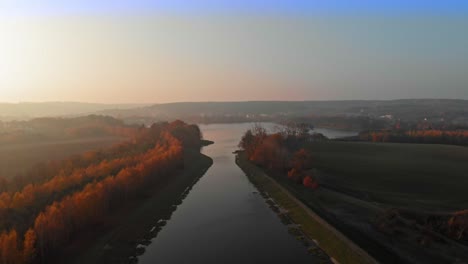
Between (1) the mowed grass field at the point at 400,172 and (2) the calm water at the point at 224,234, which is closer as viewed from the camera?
(2) the calm water at the point at 224,234

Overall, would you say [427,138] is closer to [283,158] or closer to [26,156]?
[283,158]

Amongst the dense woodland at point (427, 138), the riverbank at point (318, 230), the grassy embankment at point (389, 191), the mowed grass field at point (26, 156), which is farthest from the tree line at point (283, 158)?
the mowed grass field at point (26, 156)

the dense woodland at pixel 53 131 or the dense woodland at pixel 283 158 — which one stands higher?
the dense woodland at pixel 53 131

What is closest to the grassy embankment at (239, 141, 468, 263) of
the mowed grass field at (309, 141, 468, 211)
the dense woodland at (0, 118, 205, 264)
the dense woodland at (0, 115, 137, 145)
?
the mowed grass field at (309, 141, 468, 211)

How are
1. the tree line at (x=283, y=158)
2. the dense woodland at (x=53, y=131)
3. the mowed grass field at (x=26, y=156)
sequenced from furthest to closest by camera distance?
the dense woodland at (x=53, y=131), the tree line at (x=283, y=158), the mowed grass field at (x=26, y=156)

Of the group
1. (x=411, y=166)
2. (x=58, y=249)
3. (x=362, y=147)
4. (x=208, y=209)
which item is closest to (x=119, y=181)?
(x=208, y=209)

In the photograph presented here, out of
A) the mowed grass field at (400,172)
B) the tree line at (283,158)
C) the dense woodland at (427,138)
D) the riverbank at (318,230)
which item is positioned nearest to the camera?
the riverbank at (318,230)

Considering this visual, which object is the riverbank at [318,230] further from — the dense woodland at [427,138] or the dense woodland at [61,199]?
the dense woodland at [427,138]

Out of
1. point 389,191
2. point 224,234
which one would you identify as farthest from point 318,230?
point 389,191

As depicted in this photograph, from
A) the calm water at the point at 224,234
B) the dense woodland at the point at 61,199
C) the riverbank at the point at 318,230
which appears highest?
the dense woodland at the point at 61,199
